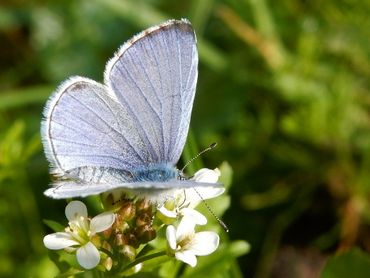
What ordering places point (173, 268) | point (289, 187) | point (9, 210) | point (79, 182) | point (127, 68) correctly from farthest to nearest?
point (289, 187), point (9, 210), point (173, 268), point (127, 68), point (79, 182)

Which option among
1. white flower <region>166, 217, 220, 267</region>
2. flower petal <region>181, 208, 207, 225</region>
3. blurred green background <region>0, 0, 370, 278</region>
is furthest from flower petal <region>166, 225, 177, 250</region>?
blurred green background <region>0, 0, 370, 278</region>

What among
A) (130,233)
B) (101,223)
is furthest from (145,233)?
(101,223)

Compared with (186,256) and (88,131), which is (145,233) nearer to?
(186,256)

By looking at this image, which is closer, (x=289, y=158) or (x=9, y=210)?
(x=9, y=210)

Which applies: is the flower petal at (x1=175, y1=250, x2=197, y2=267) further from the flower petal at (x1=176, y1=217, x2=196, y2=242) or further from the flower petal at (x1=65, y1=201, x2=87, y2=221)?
the flower petal at (x1=65, y1=201, x2=87, y2=221)

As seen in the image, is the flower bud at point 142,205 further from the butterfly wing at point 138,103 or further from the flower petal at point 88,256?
the flower petal at point 88,256

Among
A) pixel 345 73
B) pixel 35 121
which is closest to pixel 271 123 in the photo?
pixel 345 73

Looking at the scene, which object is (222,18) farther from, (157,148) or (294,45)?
(157,148)
